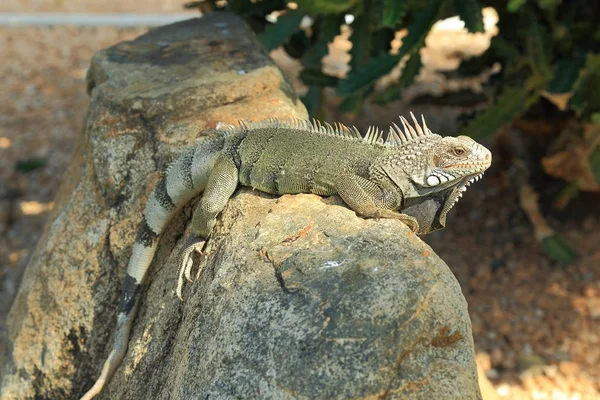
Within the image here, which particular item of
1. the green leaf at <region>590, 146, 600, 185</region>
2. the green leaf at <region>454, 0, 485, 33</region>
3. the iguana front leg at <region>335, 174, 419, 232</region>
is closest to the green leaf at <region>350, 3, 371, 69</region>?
the green leaf at <region>454, 0, 485, 33</region>

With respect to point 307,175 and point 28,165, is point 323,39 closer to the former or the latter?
point 307,175

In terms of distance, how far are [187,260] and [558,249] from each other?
11.6 ft

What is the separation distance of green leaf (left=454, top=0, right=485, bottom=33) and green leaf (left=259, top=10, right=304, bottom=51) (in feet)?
3.68

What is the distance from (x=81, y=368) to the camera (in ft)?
12.5

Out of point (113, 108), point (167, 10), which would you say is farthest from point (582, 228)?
Result: point (167, 10)

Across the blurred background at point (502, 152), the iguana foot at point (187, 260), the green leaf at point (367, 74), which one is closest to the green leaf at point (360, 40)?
the blurred background at point (502, 152)

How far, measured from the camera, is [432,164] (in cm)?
300

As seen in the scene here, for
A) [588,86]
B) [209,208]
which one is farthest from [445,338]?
[588,86]

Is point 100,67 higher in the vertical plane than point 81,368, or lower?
higher

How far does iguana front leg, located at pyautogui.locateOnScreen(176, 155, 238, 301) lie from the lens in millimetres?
3148

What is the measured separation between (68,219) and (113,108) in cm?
67

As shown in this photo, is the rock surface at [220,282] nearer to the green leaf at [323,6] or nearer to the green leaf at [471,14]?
the green leaf at [323,6]

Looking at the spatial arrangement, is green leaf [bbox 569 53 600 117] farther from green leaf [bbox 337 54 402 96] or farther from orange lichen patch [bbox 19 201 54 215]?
orange lichen patch [bbox 19 201 54 215]

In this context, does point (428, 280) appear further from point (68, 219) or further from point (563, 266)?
point (563, 266)
